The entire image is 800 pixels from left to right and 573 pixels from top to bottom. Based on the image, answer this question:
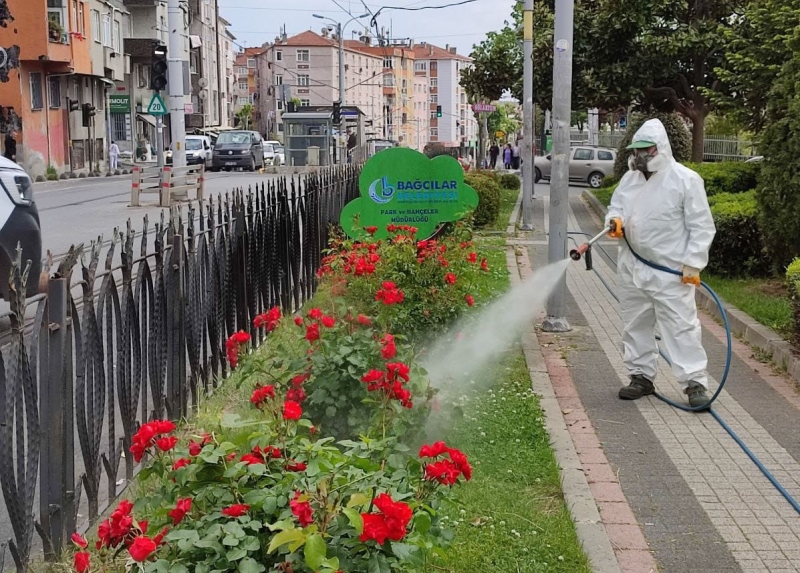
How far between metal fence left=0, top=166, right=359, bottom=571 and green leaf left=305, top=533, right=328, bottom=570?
164 centimetres

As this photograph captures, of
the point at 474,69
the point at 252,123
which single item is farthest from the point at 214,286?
the point at 252,123

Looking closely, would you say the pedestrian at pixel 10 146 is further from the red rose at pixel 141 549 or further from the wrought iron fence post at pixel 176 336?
the red rose at pixel 141 549

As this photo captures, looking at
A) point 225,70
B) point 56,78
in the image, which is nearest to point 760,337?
point 56,78

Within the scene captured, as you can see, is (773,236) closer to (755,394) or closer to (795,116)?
(795,116)

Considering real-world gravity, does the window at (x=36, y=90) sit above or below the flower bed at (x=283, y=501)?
above

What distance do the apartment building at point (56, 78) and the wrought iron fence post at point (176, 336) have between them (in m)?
29.5

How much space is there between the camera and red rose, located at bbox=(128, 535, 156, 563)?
2.56m

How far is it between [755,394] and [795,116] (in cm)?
342

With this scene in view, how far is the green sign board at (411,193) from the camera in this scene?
10.2 meters

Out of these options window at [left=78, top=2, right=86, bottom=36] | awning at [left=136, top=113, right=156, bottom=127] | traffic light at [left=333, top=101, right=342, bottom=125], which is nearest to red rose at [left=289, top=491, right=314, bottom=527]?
window at [left=78, top=2, right=86, bottom=36]

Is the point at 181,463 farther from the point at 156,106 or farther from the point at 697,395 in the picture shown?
the point at 156,106

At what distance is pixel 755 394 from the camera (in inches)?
294

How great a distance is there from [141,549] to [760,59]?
501 inches

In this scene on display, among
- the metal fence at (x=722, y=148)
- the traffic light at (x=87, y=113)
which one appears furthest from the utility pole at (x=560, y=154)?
the traffic light at (x=87, y=113)
